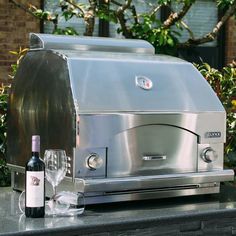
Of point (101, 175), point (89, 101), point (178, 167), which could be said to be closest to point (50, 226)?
point (101, 175)

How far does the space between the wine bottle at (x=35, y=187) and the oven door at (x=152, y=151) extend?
391 mm

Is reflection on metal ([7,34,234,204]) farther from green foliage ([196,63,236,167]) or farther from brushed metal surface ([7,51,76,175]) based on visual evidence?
green foliage ([196,63,236,167])

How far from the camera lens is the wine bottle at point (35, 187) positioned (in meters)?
3.17

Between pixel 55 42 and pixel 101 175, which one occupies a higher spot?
pixel 55 42

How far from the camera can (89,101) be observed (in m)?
3.32

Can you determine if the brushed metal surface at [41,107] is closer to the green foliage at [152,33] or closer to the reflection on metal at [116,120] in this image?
the reflection on metal at [116,120]

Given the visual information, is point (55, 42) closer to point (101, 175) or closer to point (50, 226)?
point (101, 175)

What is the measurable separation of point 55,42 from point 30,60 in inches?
8.1

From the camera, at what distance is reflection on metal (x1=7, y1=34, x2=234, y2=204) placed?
333 cm

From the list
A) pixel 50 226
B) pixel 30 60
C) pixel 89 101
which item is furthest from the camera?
pixel 30 60

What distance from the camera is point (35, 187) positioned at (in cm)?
316

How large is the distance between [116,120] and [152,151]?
0.97ft

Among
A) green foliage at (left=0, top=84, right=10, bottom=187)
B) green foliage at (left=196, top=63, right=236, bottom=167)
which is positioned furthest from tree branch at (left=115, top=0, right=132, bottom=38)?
green foliage at (left=0, top=84, right=10, bottom=187)

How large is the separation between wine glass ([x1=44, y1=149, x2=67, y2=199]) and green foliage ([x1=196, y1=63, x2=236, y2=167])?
6.86 ft
